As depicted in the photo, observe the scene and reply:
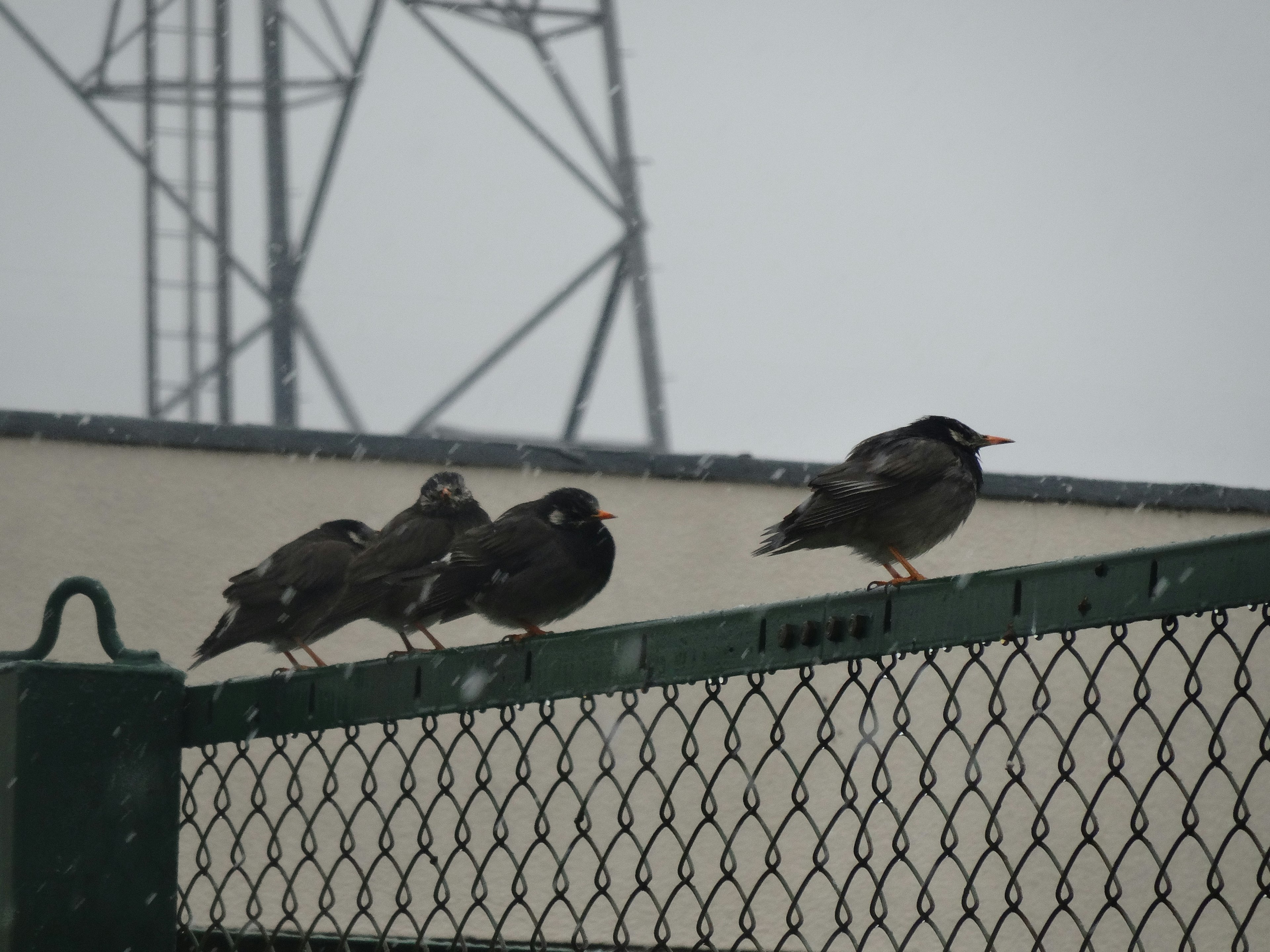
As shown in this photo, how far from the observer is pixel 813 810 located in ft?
20.0

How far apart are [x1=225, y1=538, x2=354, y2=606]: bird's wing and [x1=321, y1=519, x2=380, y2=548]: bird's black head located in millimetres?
33

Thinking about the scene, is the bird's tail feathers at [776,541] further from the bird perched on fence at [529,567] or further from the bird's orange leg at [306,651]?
the bird's orange leg at [306,651]

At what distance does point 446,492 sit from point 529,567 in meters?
1.00

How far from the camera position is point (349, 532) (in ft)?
16.1

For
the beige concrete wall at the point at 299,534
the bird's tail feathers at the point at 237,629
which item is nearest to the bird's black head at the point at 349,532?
the bird's tail feathers at the point at 237,629

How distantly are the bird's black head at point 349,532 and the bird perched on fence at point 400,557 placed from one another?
1.19 feet

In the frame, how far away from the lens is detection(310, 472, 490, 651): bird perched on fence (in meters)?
4.23

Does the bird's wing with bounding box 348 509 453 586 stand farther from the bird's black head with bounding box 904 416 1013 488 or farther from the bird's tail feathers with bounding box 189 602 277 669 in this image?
the bird's black head with bounding box 904 416 1013 488

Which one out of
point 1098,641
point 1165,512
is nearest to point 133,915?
point 1098,641

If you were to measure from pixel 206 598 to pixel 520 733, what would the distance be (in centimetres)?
135

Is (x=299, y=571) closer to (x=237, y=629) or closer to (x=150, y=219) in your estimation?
(x=237, y=629)

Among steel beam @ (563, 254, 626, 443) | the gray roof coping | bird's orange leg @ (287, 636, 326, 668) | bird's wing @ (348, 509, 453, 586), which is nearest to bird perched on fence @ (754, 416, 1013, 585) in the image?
bird's wing @ (348, 509, 453, 586)

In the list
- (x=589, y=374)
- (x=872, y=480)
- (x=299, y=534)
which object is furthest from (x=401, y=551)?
(x=589, y=374)

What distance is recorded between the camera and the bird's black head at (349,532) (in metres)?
4.86
